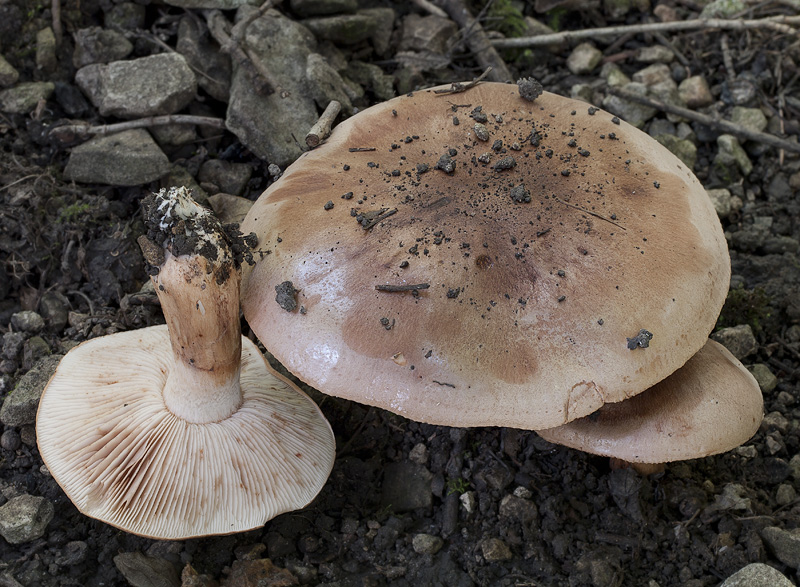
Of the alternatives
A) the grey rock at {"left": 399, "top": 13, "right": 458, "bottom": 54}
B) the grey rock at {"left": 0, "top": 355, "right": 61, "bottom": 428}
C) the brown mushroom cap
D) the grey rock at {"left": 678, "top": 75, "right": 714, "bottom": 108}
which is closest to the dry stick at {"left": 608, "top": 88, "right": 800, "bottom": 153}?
the grey rock at {"left": 678, "top": 75, "right": 714, "bottom": 108}

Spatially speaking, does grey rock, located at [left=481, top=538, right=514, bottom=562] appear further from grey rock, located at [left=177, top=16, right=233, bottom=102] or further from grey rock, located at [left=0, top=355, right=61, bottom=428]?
grey rock, located at [left=177, top=16, right=233, bottom=102]

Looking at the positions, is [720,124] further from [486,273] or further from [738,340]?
[486,273]

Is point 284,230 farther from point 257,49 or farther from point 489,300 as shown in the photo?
point 257,49

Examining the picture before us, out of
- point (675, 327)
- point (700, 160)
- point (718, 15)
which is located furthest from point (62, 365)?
point (718, 15)

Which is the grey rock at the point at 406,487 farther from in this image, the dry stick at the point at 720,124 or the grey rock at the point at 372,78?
the dry stick at the point at 720,124

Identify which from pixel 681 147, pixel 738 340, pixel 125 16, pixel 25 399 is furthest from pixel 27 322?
pixel 681 147

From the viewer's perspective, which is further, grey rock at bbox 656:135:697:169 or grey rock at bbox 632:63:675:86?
grey rock at bbox 632:63:675:86

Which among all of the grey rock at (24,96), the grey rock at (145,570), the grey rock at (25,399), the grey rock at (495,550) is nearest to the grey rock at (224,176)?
the grey rock at (24,96)
